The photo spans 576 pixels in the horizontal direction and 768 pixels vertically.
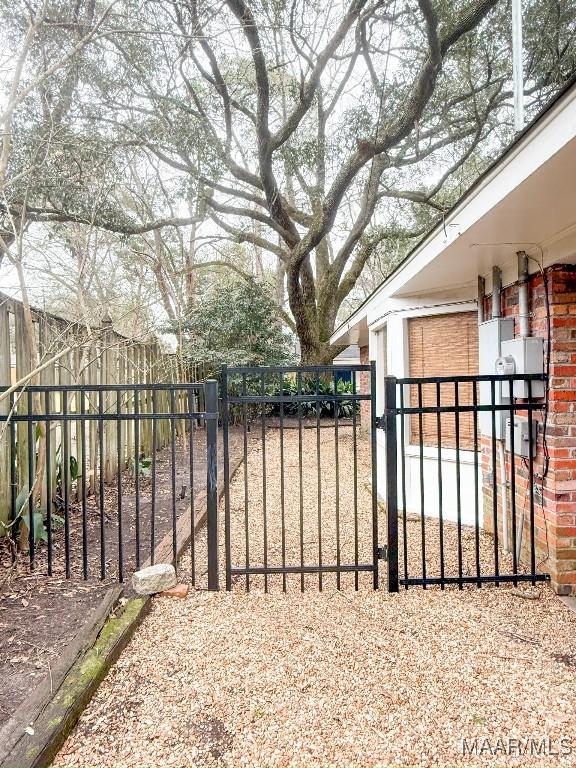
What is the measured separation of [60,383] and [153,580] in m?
2.26

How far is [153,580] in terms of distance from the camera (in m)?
2.89

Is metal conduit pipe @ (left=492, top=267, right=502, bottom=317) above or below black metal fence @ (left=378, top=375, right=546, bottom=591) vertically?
above

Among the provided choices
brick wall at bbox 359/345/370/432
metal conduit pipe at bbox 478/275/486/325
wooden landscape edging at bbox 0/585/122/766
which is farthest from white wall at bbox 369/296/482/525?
brick wall at bbox 359/345/370/432

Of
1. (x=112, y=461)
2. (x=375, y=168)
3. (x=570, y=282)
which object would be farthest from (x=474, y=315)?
(x=375, y=168)

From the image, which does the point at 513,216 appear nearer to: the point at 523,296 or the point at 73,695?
the point at 523,296

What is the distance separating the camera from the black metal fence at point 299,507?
9.85 ft

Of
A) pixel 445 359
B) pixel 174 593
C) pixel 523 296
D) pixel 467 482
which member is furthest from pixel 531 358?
pixel 174 593

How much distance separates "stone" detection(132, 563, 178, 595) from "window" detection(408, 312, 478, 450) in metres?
3.02

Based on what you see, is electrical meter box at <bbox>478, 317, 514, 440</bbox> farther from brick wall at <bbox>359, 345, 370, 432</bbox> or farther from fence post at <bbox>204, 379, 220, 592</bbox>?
brick wall at <bbox>359, 345, 370, 432</bbox>

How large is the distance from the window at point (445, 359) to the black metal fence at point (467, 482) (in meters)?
0.02

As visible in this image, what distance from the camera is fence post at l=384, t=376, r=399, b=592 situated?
2996 millimetres

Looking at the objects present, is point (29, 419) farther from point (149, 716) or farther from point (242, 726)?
point (242, 726)

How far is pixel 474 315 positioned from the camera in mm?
4473

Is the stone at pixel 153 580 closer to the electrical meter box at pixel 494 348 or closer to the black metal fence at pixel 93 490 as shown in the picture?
the black metal fence at pixel 93 490
